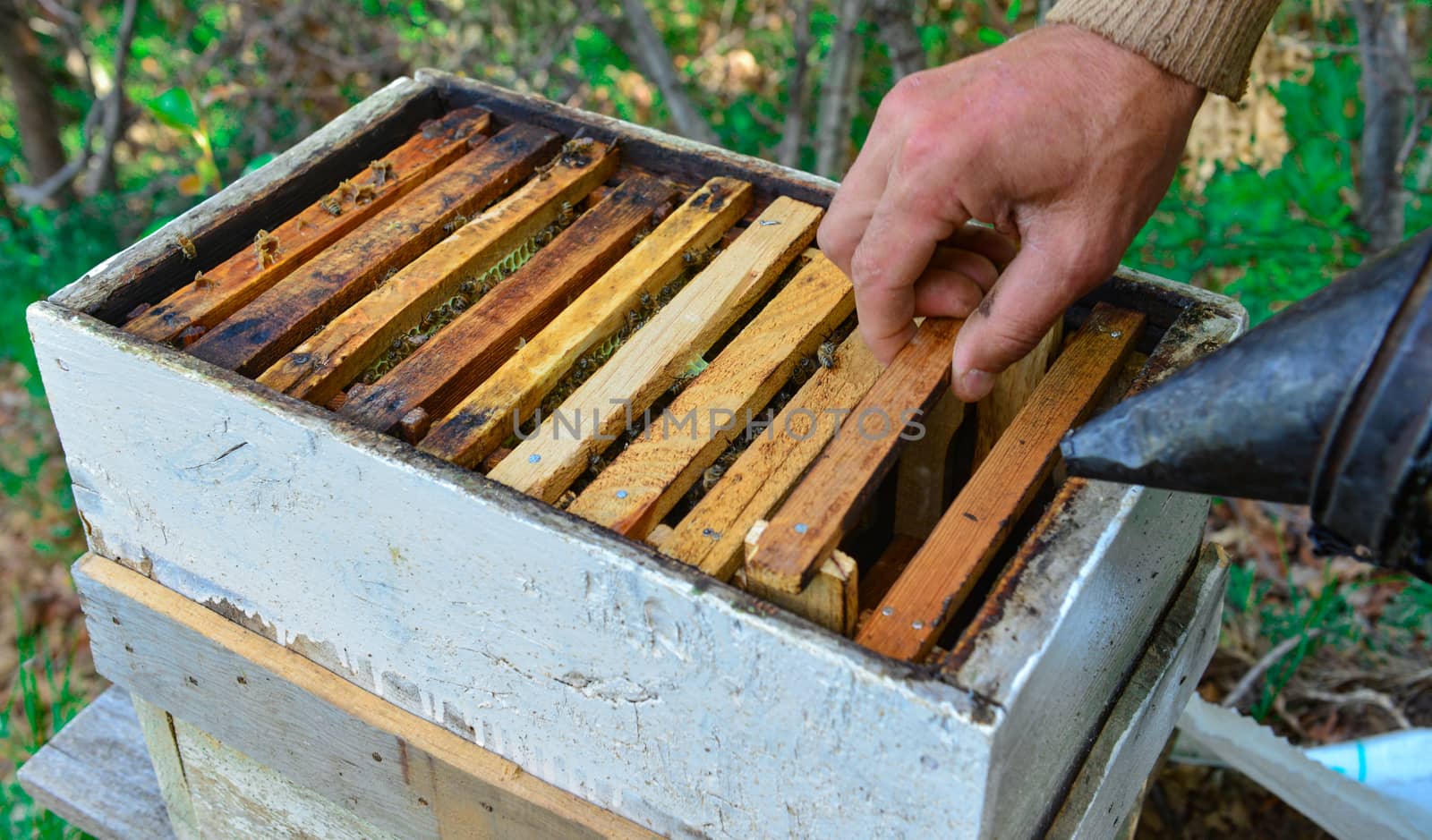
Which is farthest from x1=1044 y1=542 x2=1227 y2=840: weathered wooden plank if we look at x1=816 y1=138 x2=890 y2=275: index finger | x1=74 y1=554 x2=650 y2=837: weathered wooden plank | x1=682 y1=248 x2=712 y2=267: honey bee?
x1=682 y1=248 x2=712 y2=267: honey bee

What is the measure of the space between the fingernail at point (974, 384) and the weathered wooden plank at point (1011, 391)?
103 millimetres

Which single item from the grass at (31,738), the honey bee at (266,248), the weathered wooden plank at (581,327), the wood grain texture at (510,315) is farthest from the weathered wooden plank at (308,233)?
the grass at (31,738)

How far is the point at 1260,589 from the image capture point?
3.47 m

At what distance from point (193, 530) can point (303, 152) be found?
0.73 meters

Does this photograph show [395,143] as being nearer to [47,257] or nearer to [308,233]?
[308,233]

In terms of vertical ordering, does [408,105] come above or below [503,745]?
above

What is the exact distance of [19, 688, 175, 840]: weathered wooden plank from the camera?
2621 millimetres

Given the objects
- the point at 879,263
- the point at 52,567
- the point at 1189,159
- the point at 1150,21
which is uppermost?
the point at 1150,21

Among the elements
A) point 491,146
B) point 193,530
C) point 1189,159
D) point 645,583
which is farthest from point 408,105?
point 1189,159

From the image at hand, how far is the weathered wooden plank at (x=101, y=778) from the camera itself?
2.62 metres

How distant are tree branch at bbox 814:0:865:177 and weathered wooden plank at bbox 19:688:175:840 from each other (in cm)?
254

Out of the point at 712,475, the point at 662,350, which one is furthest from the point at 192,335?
the point at 712,475

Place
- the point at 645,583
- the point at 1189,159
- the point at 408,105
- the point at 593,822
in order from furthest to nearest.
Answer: the point at 1189,159 → the point at 408,105 → the point at 593,822 → the point at 645,583

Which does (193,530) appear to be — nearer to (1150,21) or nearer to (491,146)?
(491,146)
